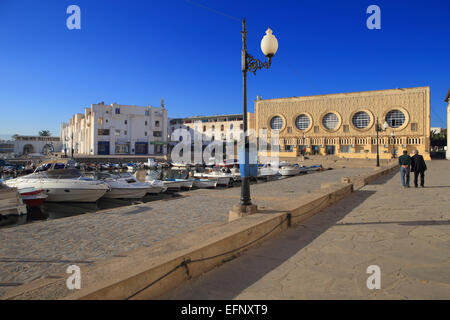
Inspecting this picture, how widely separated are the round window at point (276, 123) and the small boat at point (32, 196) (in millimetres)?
53736

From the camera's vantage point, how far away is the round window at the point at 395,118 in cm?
5109

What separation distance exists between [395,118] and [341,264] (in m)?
56.8

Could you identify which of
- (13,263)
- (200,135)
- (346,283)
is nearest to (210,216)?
(13,263)

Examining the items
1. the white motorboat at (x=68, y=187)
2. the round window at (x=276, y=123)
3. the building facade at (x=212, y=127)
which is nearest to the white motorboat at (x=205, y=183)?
the white motorboat at (x=68, y=187)

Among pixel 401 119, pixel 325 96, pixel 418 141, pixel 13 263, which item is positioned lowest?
pixel 13 263

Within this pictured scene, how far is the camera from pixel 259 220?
4773mm

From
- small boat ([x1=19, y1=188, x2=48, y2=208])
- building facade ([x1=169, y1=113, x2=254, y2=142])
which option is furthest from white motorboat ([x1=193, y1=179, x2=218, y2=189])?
building facade ([x1=169, y1=113, x2=254, y2=142])

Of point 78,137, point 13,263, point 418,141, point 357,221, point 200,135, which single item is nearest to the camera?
point 13,263

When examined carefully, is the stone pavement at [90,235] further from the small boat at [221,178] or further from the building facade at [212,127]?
the building facade at [212,127]

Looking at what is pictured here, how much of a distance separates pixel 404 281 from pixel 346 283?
2.13 feet

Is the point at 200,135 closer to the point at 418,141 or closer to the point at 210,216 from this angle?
the point at 418,141

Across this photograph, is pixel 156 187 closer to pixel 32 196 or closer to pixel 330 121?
pixel 32 196

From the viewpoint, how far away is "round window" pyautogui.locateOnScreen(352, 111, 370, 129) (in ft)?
177

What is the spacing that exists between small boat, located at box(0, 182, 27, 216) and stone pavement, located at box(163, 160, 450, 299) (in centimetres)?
1173
